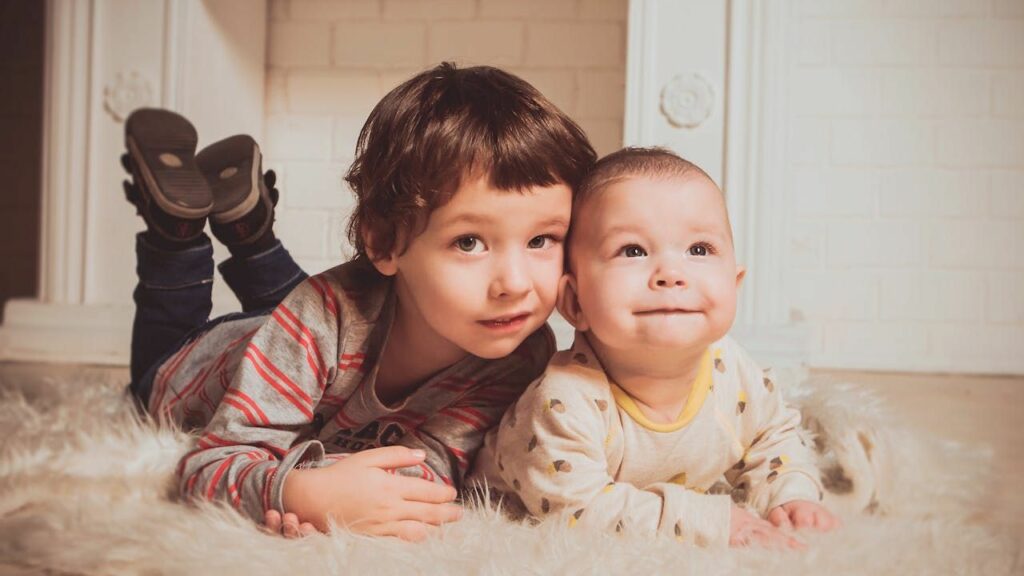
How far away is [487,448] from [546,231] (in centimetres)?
23

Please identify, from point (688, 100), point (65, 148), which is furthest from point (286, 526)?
point (65, 148)

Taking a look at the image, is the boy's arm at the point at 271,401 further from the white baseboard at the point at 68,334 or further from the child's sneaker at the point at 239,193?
the white baseboard at the point at 68,334

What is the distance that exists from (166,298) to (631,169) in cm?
69

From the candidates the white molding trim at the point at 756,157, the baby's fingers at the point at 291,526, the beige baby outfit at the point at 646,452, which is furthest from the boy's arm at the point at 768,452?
the white molding trim at the point at 756,157

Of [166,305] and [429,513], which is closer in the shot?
[429,513]

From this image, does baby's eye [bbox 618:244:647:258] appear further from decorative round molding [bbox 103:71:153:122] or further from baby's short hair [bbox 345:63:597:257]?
decorative round molding [bbox 103:71:153:122]

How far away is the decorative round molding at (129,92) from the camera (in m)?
2.05

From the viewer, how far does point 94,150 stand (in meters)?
2.06

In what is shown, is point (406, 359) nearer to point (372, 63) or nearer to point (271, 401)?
point (271, 401)

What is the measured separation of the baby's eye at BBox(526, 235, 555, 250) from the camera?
81cm

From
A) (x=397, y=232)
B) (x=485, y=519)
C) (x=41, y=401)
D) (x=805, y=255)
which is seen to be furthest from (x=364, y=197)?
(x=805, y=255)

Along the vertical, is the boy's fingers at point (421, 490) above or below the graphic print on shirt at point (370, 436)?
below

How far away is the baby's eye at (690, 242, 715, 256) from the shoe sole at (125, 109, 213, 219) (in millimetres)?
646

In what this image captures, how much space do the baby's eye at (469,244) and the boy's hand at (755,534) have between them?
12.7 inches
